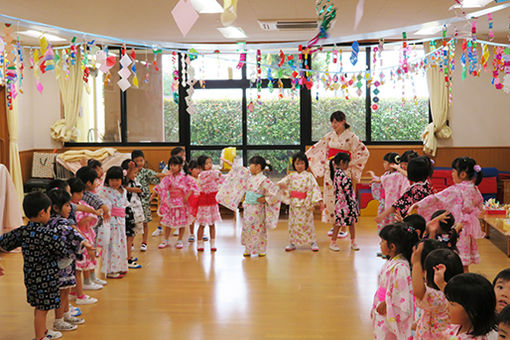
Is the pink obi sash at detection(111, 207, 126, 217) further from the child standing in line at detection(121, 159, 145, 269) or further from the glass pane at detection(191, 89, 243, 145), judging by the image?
the glass pane at detection(191, 89, 243, 145)

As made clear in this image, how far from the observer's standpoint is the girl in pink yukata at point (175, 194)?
21.9 ft

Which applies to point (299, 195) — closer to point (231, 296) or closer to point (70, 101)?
point (231, 296)

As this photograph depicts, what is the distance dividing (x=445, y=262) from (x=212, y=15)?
533cm

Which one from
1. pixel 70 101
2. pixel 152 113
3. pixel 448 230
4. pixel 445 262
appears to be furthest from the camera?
pixel 152 113

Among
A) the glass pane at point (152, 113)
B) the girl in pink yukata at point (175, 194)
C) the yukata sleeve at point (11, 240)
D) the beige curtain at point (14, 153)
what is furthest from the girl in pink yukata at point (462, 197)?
the beige curtain at point (14, 153)

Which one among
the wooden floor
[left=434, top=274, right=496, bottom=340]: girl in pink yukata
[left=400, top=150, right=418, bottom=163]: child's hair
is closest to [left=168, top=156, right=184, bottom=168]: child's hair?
the wooden floor

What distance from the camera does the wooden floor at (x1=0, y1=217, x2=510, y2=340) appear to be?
13.5 feet

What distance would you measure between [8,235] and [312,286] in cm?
276

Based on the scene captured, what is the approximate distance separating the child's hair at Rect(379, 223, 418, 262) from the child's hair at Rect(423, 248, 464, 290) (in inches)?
13.7

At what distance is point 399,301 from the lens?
9.67 feet

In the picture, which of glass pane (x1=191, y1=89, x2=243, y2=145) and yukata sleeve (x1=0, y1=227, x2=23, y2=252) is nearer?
yukata sleeve (x1=0, y1=227, x2=23, y2=252)

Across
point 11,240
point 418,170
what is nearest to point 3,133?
point 11,240

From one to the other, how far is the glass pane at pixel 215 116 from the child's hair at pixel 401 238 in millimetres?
7108

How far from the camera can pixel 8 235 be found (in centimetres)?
363
